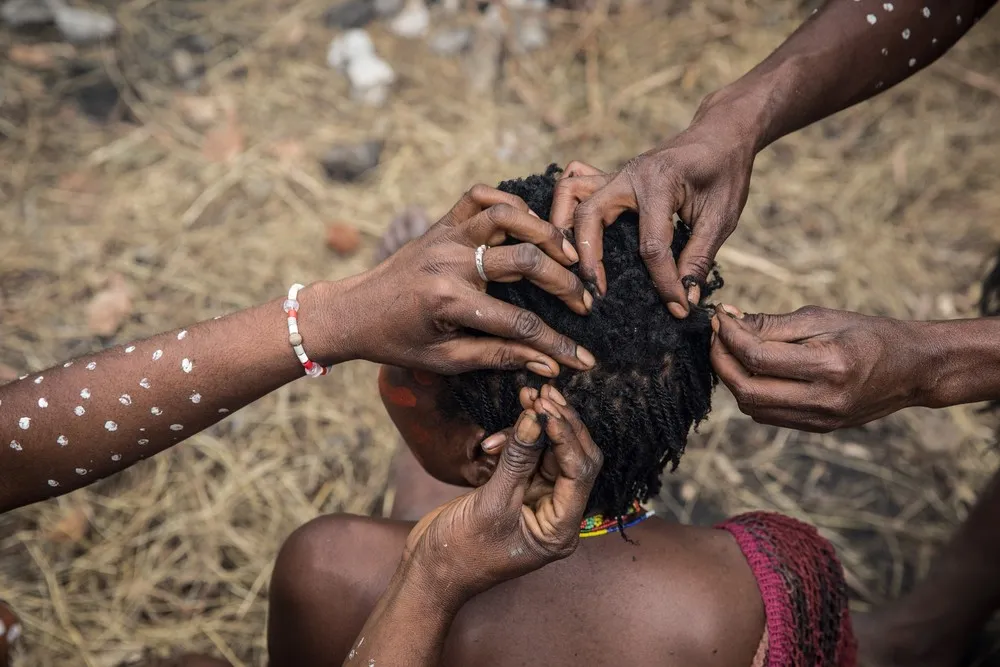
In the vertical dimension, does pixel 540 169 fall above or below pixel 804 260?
above

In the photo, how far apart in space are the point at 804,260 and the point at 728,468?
1.12 metres

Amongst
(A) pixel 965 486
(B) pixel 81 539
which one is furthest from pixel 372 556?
(A) pixel 965 486

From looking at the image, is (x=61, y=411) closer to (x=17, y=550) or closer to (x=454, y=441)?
(x=454, y=441)

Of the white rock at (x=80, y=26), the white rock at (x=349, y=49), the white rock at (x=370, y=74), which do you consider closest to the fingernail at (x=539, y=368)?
the white rock at (x=370, y=74)

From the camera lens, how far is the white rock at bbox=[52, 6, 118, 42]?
4199mm

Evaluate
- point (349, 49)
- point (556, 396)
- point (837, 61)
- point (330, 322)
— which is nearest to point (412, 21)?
point (349, 49)

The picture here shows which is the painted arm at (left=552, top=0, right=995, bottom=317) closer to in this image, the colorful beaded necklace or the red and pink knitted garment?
the colorful beaded necklace

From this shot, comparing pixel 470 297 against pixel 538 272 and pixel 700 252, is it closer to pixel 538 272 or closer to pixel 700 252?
pixel 538 272

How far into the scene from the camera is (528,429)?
1.38 metres

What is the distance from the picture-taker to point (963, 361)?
1682 mm

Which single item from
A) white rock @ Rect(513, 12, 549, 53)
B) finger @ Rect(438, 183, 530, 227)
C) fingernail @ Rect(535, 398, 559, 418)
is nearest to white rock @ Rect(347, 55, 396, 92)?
white rock @ Rect(513, 12, 549, 53)

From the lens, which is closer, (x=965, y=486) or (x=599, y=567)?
(x=599, y=567)

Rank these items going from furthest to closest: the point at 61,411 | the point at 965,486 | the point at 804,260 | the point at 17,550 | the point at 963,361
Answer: the point at 804,260
the point at 965,486
the point at 17,550
the point at 61,411
the point at 963,361

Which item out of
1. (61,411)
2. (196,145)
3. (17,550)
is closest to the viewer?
(61,411)
